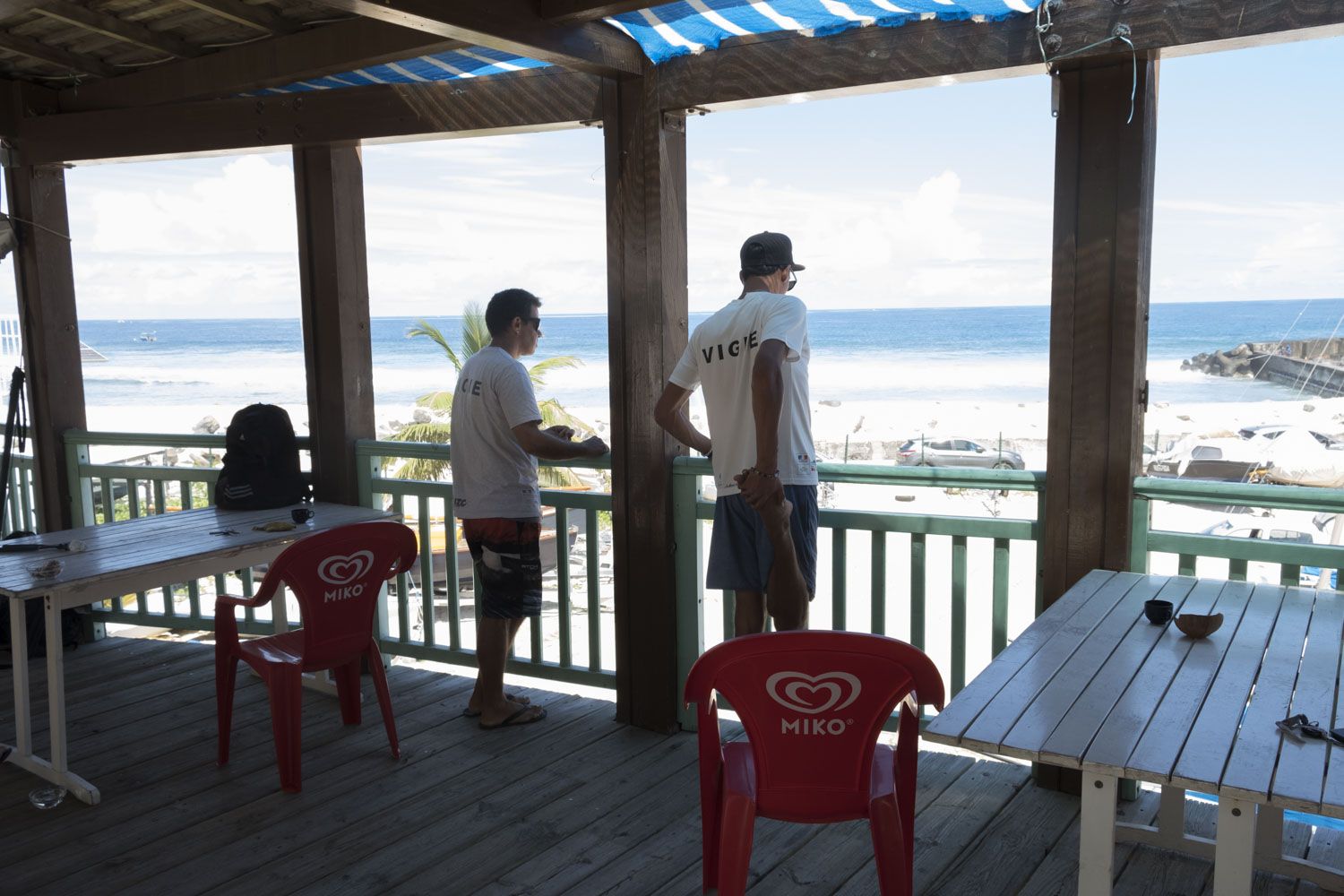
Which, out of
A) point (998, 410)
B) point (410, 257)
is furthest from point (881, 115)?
point (410, 257)

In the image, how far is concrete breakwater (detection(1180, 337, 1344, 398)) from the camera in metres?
30.9

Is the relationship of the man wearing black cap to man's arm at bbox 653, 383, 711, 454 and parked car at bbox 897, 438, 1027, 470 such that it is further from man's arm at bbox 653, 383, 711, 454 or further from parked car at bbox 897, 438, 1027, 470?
parked car at bbox 897, 438, 1027, 470

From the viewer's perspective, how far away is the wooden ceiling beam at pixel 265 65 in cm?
362

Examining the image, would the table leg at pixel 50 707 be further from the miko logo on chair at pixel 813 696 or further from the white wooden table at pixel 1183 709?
the white wooden table at pixel 1183 709

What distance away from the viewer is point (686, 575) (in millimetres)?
3801

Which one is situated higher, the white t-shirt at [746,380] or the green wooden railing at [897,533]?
the white t-shirt at [746,380]

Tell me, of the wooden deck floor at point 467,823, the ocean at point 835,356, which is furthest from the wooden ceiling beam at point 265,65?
the ocean at point 835,356

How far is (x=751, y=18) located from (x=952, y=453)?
27.8m

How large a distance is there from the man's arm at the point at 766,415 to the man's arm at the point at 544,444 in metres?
0.77

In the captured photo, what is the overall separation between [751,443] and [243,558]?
194cm

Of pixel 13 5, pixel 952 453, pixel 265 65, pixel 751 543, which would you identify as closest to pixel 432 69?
pixel 265 65

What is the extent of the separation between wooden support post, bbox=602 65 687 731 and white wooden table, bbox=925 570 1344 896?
1556 millimetres

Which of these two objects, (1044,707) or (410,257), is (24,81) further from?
(410,257)

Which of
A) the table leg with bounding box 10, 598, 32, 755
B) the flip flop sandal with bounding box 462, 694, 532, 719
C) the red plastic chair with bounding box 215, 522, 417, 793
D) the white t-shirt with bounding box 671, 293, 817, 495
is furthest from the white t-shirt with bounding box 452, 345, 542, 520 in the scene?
the table leg with bounding box 10, 598, 32, 755
